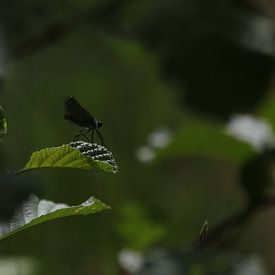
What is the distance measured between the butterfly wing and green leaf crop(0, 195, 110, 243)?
0.13 ft

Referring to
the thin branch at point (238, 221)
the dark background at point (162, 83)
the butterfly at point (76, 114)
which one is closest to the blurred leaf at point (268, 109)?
the dark background at point (162, 83)

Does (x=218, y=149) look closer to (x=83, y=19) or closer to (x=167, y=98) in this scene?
(x=83, y=19)

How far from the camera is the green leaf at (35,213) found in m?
0.42

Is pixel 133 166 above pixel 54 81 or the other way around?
the other way around

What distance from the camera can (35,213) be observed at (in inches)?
17.5

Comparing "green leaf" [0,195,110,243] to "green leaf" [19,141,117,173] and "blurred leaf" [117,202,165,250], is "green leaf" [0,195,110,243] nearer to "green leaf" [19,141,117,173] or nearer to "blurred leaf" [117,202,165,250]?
"green leaf" [19,141,117,173]

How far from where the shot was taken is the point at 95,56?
1930 mm

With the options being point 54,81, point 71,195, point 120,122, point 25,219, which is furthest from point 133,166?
point 25,219

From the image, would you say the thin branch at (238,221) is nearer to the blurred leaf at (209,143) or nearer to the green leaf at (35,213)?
the blurred leaf at (209,143)

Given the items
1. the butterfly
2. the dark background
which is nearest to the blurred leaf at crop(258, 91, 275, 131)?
the dark background

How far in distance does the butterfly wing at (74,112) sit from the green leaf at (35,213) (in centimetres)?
A: 4

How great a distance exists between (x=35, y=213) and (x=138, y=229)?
2.28ft

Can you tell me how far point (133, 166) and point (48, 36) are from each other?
1.06 metres

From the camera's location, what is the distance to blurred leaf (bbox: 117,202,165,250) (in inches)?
42.9
